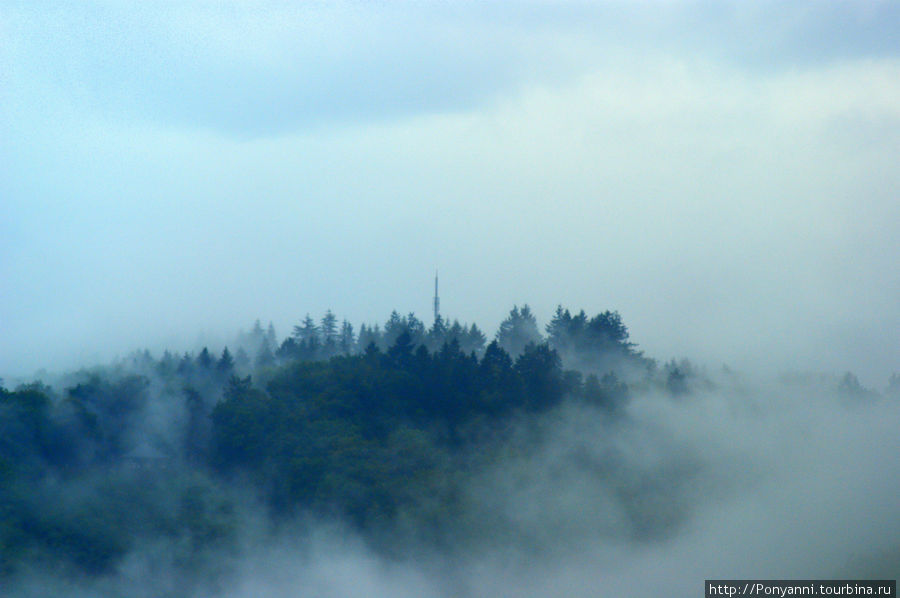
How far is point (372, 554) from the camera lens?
178ft

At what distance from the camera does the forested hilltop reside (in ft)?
179

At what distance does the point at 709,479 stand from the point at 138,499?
23.9m

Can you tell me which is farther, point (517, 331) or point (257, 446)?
point (517, 331)

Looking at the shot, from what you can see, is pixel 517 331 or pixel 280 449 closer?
pixel 280 449

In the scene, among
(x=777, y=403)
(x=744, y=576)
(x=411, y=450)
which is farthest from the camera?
(x=777, y=403)

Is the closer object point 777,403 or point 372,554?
point 372,554

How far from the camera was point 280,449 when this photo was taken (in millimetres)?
60625

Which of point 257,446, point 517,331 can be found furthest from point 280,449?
point 517,331

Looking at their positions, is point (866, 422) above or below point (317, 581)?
above

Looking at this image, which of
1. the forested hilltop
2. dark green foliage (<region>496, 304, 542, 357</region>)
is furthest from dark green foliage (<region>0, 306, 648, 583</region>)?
dark green foliage (<region>496, 304, 542, 357</region>)

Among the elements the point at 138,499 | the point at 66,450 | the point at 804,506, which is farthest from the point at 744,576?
the point at 66,450

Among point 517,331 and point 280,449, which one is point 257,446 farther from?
point 517,331

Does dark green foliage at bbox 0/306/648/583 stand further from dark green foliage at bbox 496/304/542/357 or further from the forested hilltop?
dark green foliage at bbox 496/304/542/357

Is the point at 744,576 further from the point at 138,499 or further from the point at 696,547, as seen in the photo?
the point at 138,499
